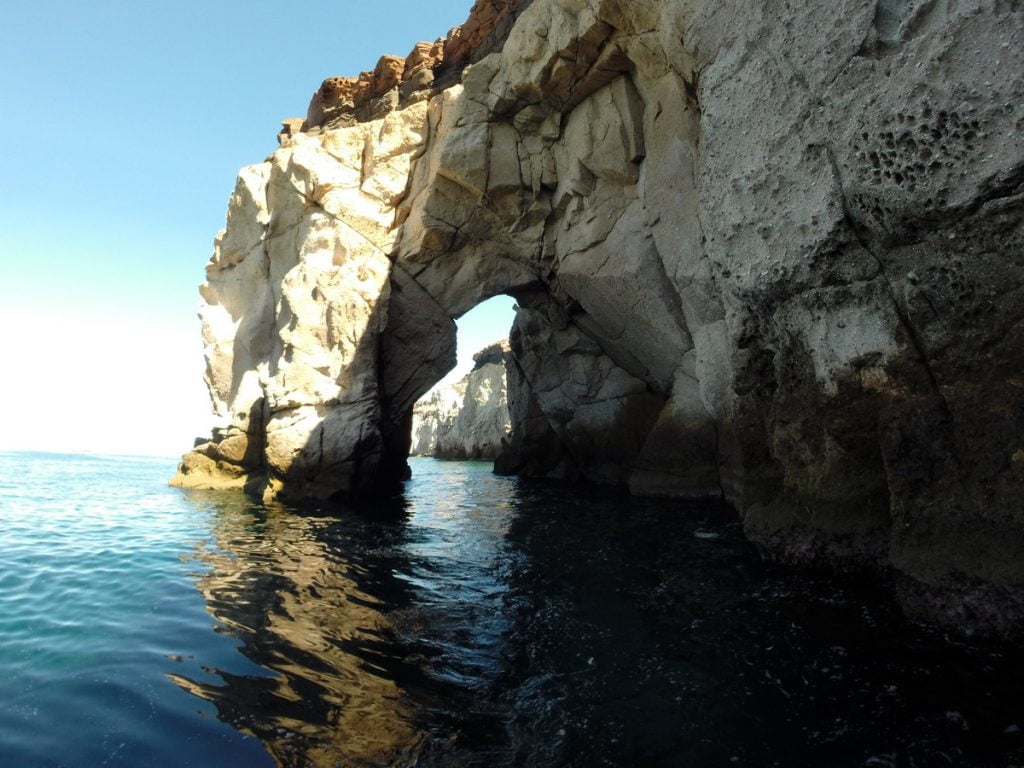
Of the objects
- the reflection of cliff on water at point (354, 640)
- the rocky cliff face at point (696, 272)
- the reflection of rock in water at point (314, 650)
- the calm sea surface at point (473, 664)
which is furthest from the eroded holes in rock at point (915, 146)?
the reflection of rock in water at point (314, 650)

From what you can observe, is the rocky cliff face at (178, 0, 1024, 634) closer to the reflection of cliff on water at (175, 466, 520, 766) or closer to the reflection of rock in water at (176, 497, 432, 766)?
the reflection of cliff on water at (175, 466, 520, 766)

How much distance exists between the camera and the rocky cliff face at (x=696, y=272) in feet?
16.6

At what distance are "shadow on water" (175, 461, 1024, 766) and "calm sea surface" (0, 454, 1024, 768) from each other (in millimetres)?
23

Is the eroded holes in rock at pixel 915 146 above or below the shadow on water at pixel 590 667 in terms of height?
above

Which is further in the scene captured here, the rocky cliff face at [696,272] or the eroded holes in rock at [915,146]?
the rocky cliff face at [696,272]

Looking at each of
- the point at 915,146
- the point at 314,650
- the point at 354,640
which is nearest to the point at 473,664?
the point at 354,640

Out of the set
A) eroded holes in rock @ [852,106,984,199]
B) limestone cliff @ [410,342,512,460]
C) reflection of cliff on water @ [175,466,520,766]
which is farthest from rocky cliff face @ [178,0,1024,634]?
limestone cliff @ [410,342,512,460]

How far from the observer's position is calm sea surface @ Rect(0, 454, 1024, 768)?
3682mm

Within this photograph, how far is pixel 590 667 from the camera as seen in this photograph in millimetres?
4973

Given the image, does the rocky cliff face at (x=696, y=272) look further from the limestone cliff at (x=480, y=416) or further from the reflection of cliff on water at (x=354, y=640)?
the limestone cliff at (x=480, y=416)

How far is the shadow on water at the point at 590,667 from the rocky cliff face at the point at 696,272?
3.11 feet

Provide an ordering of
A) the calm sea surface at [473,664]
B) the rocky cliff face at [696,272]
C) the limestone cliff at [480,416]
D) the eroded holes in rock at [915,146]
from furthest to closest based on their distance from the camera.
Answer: the limestone cliff at [480,416] < the rocky cliff face at [696,272] < the eroded holes in rock at [915,146] < the calm sea surface at [473,664]

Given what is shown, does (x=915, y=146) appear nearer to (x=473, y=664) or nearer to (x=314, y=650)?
(x=473, y=664)

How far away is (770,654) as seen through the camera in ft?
16.6
